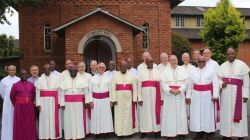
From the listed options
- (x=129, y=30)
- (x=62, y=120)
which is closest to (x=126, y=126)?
(x=62, y=120)

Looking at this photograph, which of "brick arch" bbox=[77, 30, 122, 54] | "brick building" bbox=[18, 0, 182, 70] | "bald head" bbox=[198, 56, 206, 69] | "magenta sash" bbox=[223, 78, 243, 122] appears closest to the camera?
Answer: "magenta sash" bbox=[223, 78, 243, 122]

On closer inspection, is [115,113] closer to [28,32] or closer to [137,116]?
[137,116]

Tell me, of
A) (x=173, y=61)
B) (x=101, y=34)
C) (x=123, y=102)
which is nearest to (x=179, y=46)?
(x=101, y=34)

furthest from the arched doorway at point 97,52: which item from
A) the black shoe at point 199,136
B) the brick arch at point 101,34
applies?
the black shoe at point 199,136

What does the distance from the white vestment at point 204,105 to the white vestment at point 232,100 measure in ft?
0.82

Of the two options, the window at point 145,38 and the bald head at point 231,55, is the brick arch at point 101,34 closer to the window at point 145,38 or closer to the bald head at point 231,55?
the window at point 145,38

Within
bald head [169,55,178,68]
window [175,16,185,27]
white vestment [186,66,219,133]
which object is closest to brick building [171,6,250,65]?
window [175,16,185,27]

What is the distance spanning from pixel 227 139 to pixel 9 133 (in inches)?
222

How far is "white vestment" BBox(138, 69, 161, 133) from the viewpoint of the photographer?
40.3 feet

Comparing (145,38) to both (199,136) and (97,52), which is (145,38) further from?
(199,136)

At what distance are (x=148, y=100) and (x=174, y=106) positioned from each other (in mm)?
941

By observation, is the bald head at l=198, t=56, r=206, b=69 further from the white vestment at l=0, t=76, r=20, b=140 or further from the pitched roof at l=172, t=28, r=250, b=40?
the pitched roof at l=172, t=28, r=250, b=40

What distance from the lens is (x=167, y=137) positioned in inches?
473

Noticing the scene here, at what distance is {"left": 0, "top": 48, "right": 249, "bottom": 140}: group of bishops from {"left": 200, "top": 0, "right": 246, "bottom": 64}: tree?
92.6 ft
